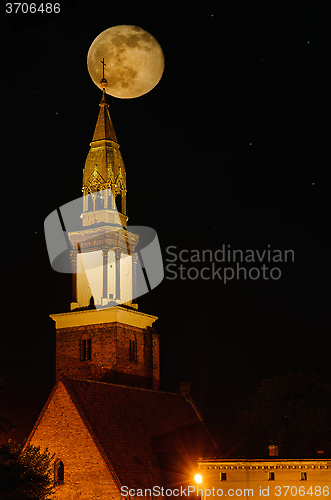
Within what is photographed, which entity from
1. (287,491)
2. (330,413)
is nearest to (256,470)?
(287,491)

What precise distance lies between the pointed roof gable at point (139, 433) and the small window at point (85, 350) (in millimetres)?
5222

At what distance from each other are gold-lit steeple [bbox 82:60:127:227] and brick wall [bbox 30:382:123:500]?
688 inches

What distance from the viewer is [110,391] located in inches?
1998

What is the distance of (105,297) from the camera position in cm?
5875

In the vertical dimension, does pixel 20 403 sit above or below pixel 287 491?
above

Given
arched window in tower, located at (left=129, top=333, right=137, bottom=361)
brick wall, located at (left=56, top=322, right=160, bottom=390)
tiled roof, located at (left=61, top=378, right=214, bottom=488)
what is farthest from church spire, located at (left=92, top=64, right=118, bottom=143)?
tiled roof, located at (left=61, top=378, right=214, bottom=488)

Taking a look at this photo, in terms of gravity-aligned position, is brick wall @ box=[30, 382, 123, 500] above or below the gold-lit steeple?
below

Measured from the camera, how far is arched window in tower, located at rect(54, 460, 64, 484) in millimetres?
44781

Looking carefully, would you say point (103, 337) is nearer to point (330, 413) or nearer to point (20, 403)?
point (20, 403)

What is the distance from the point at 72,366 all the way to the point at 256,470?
18.7 metres

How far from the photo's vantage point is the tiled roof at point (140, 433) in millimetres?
45416

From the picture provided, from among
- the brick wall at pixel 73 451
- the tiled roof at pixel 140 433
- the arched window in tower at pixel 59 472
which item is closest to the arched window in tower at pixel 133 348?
the tiled roof at pixel 140 433

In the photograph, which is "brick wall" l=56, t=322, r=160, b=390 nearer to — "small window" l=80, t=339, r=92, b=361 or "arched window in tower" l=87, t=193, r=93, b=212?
"small window" l=80, t=339, r=92, b=361

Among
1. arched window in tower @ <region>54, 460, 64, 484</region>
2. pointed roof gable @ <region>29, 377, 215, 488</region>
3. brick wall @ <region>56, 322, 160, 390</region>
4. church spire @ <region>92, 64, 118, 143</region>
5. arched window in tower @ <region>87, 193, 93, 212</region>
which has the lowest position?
arched window in tower @ <region>54, 460, 64, 484</region>
